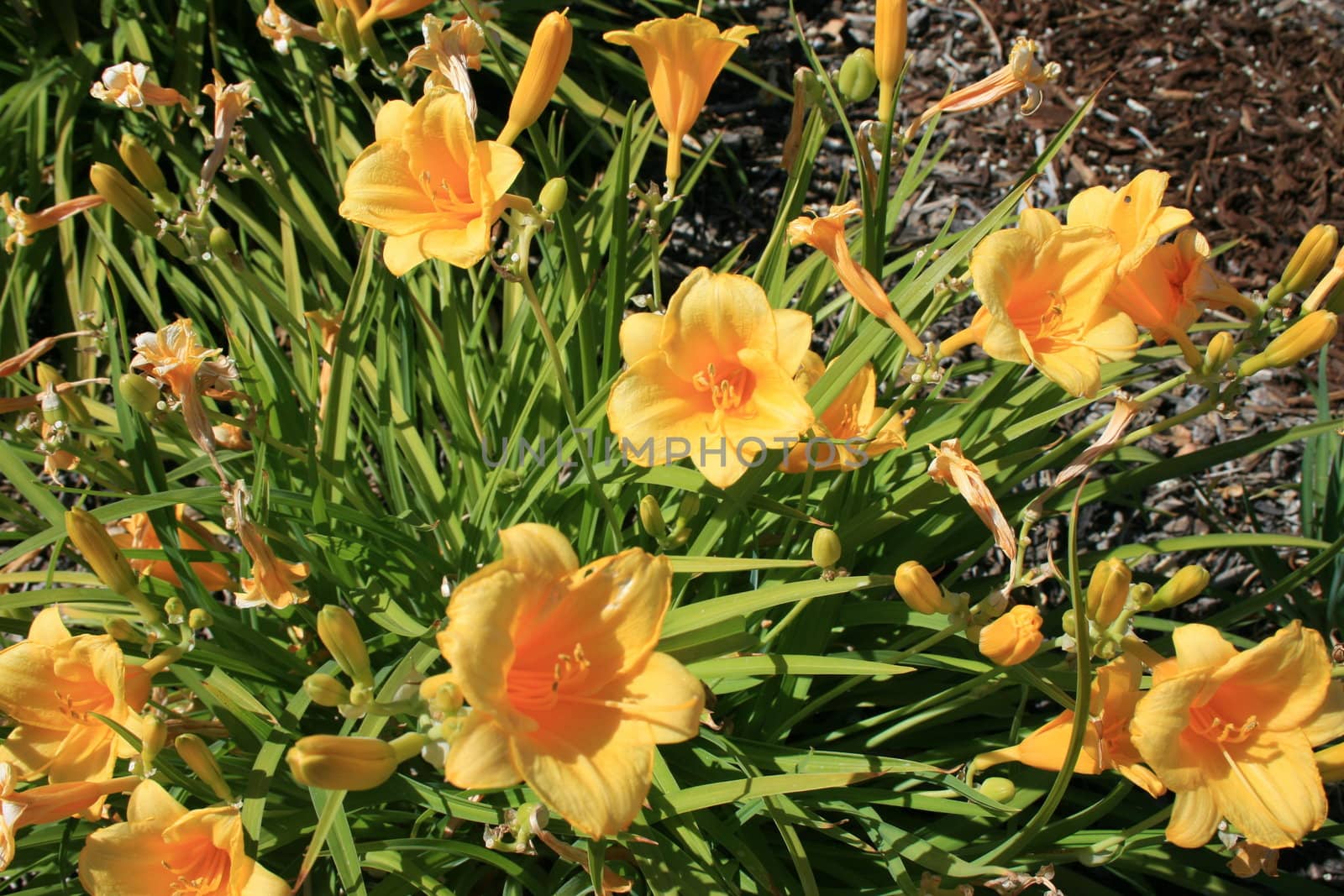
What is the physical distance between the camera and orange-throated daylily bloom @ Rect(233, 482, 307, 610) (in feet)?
5.24

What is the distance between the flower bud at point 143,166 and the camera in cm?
172

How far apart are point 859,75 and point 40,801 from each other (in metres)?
1.79

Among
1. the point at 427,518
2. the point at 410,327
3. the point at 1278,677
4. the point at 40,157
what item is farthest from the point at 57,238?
the point at 1278,677

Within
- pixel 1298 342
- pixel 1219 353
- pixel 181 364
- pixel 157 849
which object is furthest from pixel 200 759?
pixel 1298 342

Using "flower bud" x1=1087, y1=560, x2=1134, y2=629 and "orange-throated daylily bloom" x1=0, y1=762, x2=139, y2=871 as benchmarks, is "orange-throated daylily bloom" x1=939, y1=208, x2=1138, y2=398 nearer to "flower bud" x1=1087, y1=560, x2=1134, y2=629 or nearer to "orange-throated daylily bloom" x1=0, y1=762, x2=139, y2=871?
"flower bud" x1=1087, y1=560, x2=1134, y2=629

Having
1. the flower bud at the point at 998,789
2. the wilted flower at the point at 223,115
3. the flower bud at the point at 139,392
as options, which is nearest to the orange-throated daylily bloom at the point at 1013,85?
the flower bud at the point at 998,789

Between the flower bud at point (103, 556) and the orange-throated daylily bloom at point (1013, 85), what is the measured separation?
5.00 ft

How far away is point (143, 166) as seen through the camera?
176cm

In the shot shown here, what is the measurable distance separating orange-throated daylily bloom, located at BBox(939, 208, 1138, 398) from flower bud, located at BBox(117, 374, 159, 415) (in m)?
1.40

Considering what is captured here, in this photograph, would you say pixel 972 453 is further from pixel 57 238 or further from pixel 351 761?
pixel 57 238

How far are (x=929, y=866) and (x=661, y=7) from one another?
323 cm

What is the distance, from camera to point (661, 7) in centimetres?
359

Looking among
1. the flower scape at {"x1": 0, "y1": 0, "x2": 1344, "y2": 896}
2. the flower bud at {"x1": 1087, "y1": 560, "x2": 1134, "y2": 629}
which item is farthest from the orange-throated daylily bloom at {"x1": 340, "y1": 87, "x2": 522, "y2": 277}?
the flower bud at {"x1": 1087, "y1": 560, "x2": 1134, "y2": 629}

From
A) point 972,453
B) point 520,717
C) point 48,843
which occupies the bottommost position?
point 48,843
